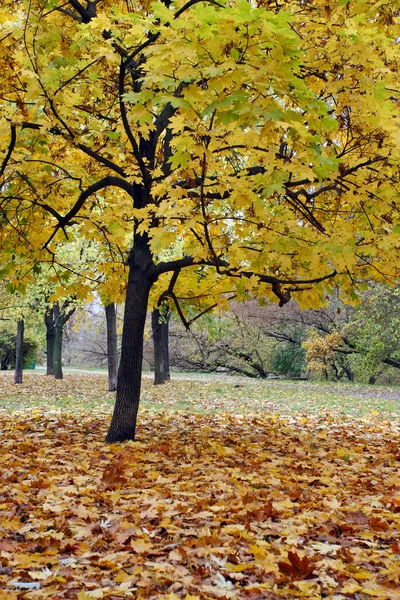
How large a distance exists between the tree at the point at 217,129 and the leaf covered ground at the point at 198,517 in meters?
1.56

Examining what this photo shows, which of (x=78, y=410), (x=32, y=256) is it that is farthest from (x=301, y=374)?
(x=32, y=256)

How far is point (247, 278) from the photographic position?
7.12m

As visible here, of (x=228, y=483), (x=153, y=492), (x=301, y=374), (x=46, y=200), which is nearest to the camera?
(x=153, y=492)

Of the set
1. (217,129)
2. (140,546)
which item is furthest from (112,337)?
(140,546)

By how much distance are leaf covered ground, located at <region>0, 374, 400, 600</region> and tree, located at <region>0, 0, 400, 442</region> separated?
1565 mm

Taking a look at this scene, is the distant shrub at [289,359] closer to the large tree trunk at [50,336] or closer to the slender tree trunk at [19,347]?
the large tree trunk at [50,336]

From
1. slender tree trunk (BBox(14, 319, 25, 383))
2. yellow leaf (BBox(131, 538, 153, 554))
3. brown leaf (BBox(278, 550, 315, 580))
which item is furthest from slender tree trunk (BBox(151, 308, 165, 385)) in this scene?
brown leaf (BBox(278, 550, 315, 580))

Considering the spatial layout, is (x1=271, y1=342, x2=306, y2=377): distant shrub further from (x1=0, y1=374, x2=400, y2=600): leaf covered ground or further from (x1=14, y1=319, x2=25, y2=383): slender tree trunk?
(x1=0, y1=374, x2=400, y2=600): leaf covered ground

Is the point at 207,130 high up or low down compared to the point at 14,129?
down

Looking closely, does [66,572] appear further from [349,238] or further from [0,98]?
[0,98]

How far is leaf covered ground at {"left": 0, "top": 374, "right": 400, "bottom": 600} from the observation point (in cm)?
313

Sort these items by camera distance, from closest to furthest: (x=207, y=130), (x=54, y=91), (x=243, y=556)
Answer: (x=243, y=556) → (x=207, y=130) → (x=54, y=91)

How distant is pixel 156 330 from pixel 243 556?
18.4m

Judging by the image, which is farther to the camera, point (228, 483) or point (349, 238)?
point (349, 238)
